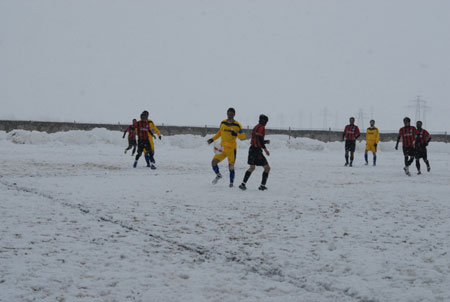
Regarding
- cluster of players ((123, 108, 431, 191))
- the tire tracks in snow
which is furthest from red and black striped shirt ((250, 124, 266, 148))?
the tire tracks in snow

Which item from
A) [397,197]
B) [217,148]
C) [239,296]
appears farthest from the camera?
[217,148]

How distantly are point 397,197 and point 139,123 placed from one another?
28.0ft

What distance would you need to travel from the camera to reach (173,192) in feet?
27.8

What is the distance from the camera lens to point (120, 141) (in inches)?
1190

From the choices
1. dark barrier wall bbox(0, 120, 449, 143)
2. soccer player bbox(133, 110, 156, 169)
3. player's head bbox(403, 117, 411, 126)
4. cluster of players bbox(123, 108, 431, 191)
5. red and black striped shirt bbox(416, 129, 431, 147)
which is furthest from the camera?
dark barrier wall bbox(0, 120, 449, 143)

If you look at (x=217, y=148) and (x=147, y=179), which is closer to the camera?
(x=217, y=148)

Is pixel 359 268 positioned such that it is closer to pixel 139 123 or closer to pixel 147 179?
pixel 147 179

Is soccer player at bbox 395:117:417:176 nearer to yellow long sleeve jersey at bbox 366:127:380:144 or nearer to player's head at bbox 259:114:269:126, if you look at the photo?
yellow long sleeve jersey at bbox 366:127:380:144

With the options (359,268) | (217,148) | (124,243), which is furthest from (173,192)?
(359,268)

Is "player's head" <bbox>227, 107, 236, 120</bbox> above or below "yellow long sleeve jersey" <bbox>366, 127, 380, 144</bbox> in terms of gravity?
above

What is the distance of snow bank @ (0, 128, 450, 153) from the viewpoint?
29188 mm

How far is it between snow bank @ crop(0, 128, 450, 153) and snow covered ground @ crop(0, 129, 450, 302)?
70.4 feet

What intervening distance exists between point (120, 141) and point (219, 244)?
26694mm

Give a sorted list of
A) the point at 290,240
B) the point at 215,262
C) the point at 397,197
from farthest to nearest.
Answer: the point at 397,197 < the point at 290,240 < the point at 215,262
